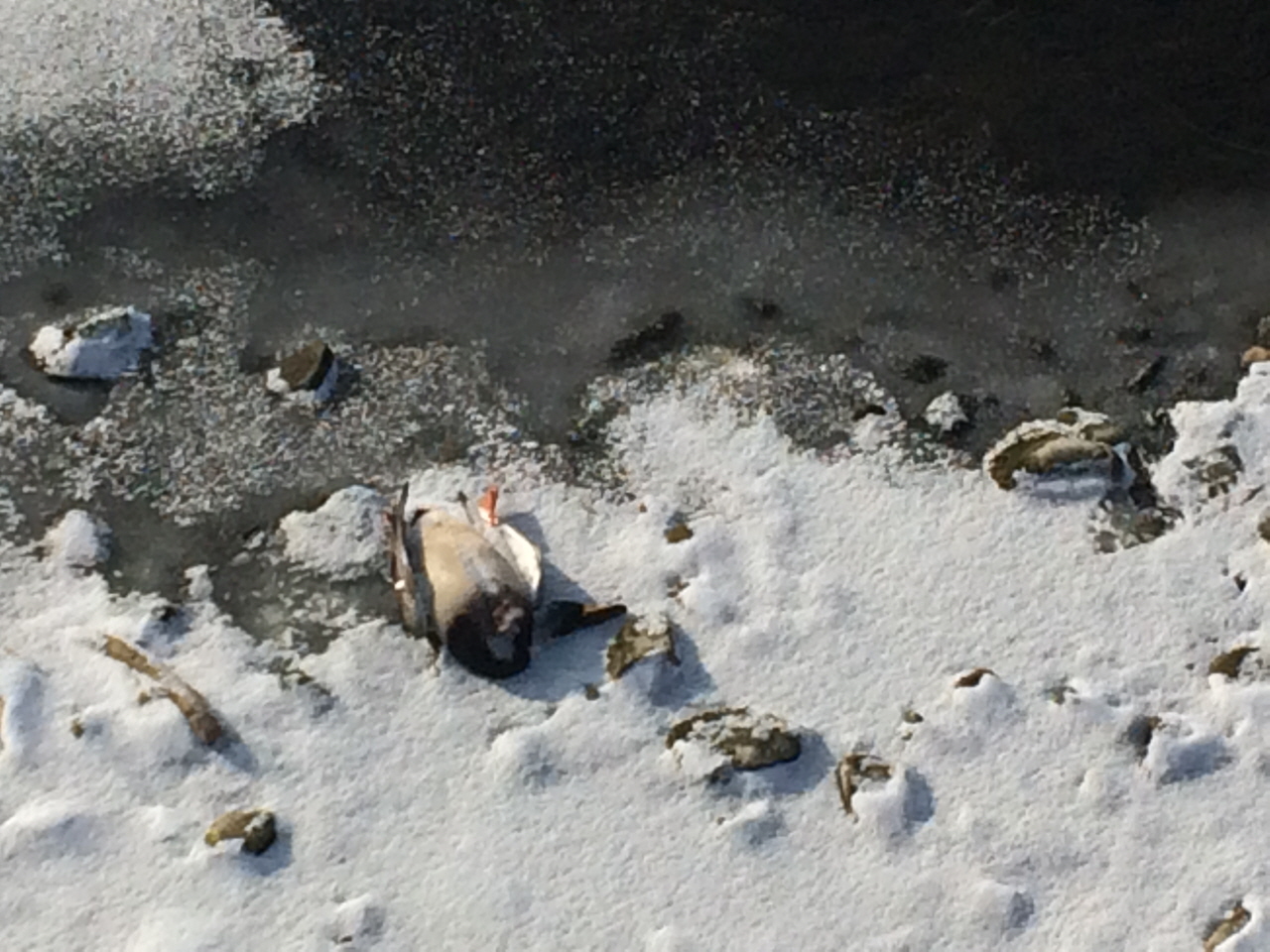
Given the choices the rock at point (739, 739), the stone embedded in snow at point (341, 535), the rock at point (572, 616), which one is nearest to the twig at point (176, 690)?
the stone embedded in snow at point (341, 535)

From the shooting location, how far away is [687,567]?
6.50 meters

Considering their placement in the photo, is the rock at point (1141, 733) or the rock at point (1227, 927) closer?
the rock at point (1227, 927)

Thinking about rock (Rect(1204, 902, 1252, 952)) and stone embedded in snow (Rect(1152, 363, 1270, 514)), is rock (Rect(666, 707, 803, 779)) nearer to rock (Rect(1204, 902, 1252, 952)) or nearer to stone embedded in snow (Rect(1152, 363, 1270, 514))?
rock (Rect(1204, 902, 1252, 952))

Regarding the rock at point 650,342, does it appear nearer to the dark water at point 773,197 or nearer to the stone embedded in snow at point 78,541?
the dark water at point 773,197

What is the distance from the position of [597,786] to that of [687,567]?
1114 millimetres

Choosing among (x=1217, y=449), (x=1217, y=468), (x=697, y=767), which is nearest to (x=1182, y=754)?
(x=1217, y=468)

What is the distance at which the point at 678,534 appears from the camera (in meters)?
6.61

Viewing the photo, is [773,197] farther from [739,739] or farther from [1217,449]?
[739,739]

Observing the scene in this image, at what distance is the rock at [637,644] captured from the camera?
20.1ft

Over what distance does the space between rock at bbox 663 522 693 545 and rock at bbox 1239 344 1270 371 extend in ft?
9.52

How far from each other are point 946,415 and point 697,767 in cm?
221

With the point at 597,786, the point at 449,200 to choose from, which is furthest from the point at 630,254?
the point at 597,786

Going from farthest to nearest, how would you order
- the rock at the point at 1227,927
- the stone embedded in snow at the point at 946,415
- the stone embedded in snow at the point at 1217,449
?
the stone embedded in snow at the point at 946,415 → the stone embedded in snow at the point at 1217,449 → the rock at the point at 1227,927

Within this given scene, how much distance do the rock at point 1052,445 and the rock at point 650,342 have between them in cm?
165
